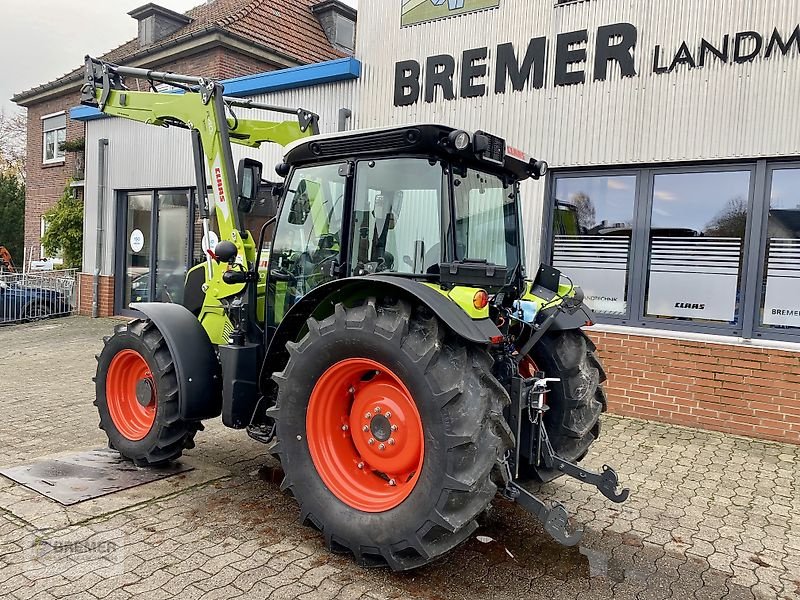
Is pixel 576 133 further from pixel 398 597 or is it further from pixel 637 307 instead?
pixel 398 597

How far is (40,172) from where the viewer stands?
18484 mm

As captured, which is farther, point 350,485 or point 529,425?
point 529,425

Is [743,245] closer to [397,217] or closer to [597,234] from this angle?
[597,234]

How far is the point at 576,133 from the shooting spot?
7.16m

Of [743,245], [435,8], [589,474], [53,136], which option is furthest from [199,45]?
[589,474]

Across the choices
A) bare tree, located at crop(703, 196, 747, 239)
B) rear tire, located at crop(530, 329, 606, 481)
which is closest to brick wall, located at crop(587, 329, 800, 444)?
bare tree, located at crop(703, 196, 747, 239)

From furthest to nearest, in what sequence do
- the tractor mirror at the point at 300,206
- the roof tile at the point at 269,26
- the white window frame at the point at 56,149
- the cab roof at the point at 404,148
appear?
the white window frame at the point at 56,149, the roof tile at the point at 269,26, the tractor mirror at the point at 300,206, the cab roof at the point at 404,148

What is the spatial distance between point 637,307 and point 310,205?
4.32 metres

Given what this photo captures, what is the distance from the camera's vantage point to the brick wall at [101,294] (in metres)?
12.8

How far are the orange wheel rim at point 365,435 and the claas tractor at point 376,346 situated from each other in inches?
0.4

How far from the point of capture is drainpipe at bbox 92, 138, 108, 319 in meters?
12.8

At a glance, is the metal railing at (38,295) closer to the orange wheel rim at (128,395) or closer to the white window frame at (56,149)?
the white window frame at (56,149)

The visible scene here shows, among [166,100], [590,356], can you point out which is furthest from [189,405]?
[590,356]

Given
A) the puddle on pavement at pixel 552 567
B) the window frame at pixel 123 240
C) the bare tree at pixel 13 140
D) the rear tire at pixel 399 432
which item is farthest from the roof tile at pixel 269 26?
the bare tree at pixel 13 140
